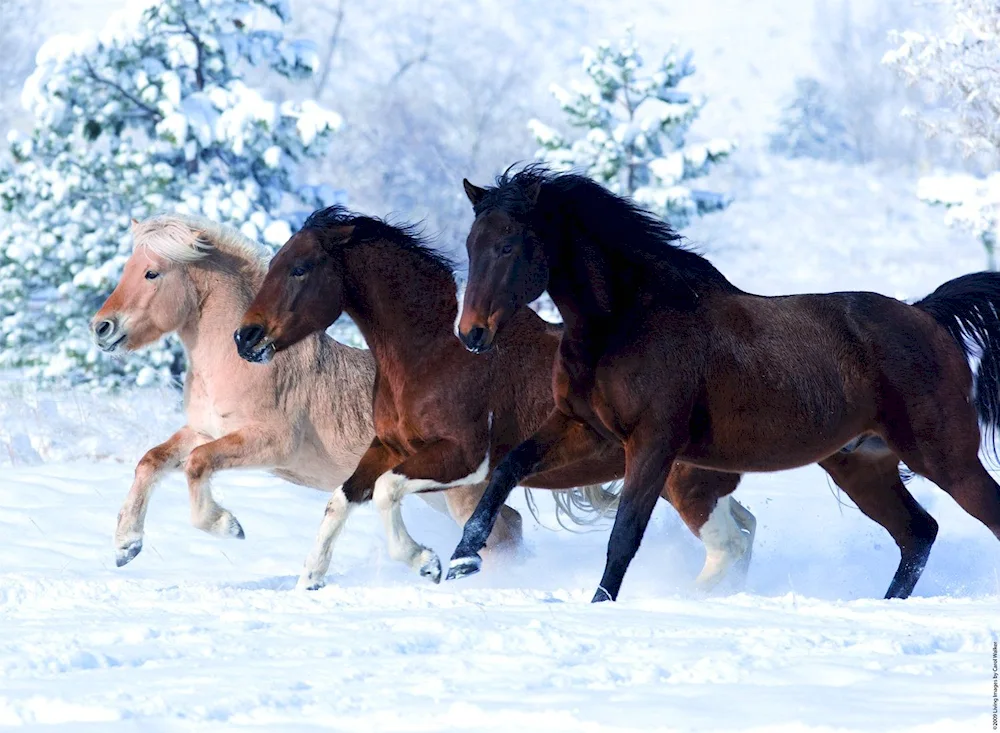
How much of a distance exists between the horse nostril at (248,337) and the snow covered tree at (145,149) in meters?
9.58

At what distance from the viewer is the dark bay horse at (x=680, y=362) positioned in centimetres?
592

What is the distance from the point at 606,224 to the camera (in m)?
6.22

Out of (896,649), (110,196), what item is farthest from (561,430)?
(110,196)

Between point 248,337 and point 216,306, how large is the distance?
4.32 feet

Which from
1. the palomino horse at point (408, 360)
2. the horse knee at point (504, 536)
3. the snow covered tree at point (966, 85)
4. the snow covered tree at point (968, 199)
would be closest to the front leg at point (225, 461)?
the palomino horse at point (408, 360)

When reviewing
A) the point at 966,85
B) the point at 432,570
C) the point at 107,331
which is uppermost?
the point at 966,85

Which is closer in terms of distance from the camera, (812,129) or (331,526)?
(331,526)

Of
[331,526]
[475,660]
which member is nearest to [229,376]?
[331,526]

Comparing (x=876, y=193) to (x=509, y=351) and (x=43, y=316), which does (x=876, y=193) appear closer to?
(x=43, y=316)

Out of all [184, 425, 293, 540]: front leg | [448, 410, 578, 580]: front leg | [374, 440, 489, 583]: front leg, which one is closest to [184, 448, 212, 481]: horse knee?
[184, 425, 293, 540]: front leg

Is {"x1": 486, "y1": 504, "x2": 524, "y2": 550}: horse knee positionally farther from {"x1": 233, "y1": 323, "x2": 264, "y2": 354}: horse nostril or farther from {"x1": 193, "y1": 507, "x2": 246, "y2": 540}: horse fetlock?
{"x1": 233, "y1": 323, "x2": 264, "y2": 354}: horse nostril

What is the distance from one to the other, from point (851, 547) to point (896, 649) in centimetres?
526

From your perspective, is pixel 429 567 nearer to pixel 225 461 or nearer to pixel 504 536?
pixel 504 536

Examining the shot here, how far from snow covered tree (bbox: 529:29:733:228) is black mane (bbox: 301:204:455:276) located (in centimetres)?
1854
